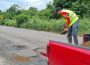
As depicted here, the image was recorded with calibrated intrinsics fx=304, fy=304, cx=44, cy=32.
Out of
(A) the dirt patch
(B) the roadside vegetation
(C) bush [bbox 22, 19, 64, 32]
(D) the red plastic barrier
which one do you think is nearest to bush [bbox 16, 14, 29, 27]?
(B) the roadside vegetation

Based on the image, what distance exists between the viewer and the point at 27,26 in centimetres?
3725

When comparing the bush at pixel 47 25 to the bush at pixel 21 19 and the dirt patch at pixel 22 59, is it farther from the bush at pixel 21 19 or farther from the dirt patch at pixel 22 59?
the dirt patch at pixel 22 59

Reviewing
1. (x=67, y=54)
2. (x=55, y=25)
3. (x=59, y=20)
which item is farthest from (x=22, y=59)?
(x=59, y=20)

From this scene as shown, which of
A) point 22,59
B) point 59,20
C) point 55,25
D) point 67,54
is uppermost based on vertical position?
point 67,54

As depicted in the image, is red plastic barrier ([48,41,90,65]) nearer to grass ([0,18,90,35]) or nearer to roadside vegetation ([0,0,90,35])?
grass ([0,18,90,35])

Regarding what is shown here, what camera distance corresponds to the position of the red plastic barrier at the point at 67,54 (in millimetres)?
3801

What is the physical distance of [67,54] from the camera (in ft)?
14.1

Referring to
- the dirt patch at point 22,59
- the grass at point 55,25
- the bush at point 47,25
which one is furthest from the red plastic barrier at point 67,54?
the bush at point 47,25

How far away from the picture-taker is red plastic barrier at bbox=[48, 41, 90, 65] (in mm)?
3801

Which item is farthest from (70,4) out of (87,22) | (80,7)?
(87,22)

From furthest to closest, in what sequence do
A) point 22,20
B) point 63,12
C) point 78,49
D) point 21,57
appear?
point 22,20, point 21,57, point 63,12, point 78,49

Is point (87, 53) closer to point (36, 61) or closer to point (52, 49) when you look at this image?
point (52, 49)

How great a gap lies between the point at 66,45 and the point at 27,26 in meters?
32.9

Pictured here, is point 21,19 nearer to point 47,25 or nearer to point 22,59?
point 47,25
